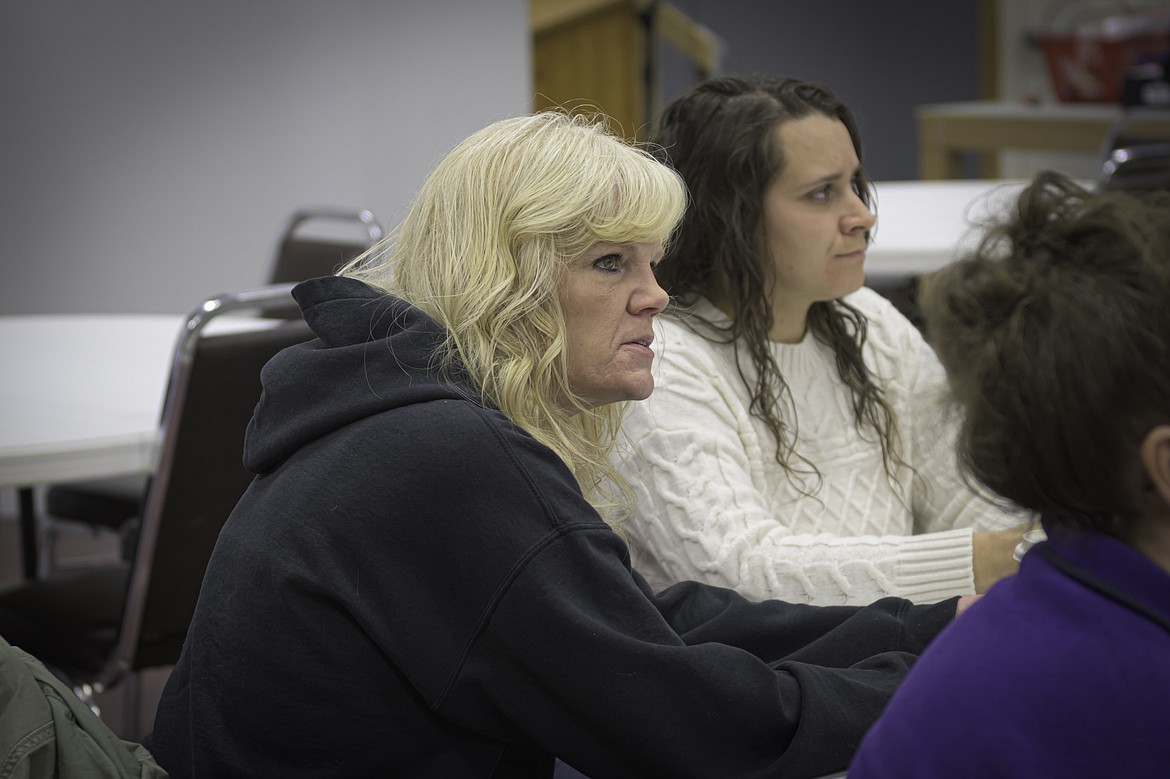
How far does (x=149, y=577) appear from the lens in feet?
6.41

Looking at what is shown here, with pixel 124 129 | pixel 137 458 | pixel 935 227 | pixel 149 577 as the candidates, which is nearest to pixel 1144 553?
pixel 149 577

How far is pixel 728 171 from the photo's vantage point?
166 centimetres

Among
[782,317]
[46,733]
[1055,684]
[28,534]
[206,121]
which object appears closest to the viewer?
[1055,684]

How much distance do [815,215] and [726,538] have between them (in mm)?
473

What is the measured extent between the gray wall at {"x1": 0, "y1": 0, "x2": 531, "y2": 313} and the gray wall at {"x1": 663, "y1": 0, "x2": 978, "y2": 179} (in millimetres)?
3660

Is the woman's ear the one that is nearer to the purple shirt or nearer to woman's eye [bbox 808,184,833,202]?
the purple shirt

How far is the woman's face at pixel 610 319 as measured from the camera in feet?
4.03

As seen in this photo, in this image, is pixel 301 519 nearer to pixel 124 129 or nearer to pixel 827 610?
pixel 827 610

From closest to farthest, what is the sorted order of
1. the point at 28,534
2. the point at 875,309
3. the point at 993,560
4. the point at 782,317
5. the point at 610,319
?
1. the point at 610,319
2. the point at 993,560
3. the point at 782,317
4. the point at 875,309
5. the point at 28,534

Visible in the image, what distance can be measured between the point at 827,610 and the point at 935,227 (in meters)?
1.90

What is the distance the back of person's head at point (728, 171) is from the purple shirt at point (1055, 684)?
0.92 m

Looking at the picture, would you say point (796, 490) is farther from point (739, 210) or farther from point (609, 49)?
point (609, 49)

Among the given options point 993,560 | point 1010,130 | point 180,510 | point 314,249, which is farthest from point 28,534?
point 1010,130

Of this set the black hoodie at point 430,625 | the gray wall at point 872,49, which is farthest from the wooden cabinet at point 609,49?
the black hoodie at point 430,625
